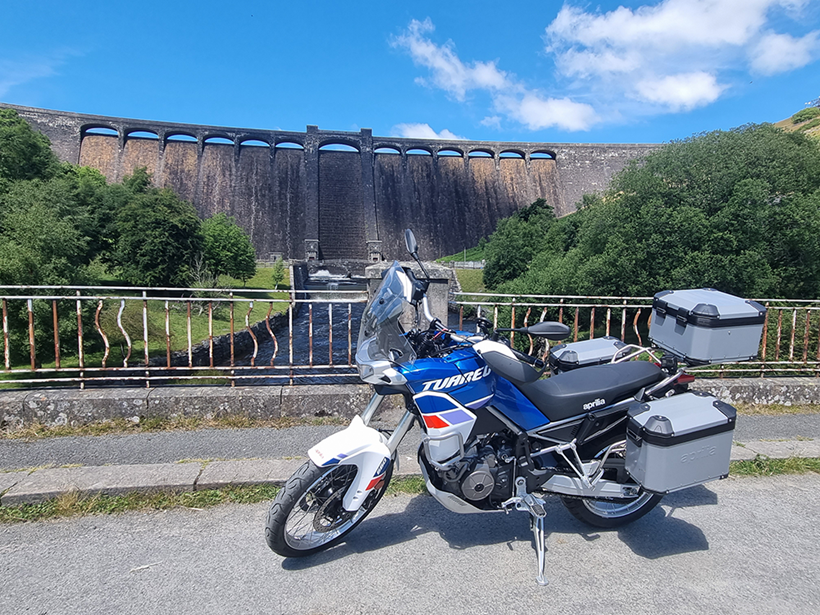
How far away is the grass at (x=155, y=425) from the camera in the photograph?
3.82m

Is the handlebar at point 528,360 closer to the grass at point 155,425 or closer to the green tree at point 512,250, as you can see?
the grass at point 155,425

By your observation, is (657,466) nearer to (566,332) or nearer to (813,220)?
(566,332)

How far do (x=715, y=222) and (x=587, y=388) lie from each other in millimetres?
13137

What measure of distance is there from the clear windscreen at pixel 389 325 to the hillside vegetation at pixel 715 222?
12731 mm

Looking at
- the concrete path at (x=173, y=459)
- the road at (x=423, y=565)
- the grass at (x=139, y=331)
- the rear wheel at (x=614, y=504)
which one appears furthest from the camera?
the grass at (x=139, y=331)

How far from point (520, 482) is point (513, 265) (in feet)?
93.3

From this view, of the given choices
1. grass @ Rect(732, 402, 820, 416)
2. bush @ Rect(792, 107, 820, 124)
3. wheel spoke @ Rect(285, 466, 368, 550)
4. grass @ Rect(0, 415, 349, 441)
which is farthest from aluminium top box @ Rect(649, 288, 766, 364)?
bush @ Rect(792, 107, 820, 124)

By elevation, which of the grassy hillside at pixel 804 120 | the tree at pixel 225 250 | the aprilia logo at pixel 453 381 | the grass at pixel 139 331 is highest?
the grassy hillside at pixel 804 120

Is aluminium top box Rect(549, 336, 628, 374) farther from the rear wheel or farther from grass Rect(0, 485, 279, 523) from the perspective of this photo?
grass Rect(0, 485, 279, 523)

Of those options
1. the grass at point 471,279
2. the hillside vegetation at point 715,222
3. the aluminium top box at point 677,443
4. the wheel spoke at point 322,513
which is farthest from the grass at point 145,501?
the grass at point 471,279

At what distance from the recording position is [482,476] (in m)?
2.28

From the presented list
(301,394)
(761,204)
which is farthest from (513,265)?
(301,394)

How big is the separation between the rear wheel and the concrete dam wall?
1471 inches

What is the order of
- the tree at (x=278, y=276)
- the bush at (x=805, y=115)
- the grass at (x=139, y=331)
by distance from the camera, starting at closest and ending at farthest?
the grass at (x=139, y=331), the tree at (x=278, y=276), the bush at (x=805, y=115)
